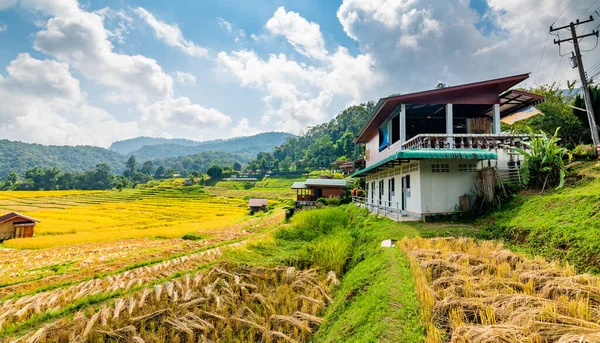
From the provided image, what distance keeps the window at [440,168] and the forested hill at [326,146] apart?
1934 inches

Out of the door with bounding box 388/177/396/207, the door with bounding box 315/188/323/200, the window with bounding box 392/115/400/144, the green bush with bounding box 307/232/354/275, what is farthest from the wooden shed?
the door with bounding box 315/188/323/200

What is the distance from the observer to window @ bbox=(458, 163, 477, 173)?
33.2 feet

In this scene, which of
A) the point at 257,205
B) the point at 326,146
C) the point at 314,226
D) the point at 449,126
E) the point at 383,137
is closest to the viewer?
the point at 449,126

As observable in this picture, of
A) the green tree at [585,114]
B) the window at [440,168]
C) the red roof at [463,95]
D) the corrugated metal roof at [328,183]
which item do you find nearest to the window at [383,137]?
the red roof at [463,95]

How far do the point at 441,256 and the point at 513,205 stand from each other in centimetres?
493

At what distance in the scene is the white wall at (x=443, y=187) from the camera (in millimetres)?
9839

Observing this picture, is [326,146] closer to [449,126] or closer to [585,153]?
[449,126]

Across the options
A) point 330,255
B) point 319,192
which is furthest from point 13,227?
point 319,192

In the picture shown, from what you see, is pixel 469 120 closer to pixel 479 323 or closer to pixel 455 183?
pixel 455 183

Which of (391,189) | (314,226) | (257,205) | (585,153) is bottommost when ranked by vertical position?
(257,205)

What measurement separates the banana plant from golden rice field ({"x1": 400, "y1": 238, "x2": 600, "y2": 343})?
18.6 ft

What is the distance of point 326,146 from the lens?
90.4 m

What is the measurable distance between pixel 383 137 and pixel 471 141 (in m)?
5.77

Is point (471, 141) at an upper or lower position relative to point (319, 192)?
upper
